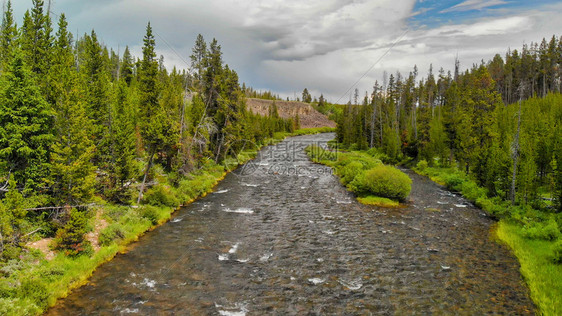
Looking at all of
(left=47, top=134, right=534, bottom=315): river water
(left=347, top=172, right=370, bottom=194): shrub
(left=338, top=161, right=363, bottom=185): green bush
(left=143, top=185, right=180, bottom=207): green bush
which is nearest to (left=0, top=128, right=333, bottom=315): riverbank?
(left=143, top=185, right=180, bottom=207): green bush

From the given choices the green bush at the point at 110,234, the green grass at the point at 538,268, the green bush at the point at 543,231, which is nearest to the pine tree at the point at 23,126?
the green bush at the point at 110,234

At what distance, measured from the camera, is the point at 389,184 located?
31891 mm

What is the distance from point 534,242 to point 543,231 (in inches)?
49.8

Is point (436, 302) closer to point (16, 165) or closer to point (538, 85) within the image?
point (16, 165)

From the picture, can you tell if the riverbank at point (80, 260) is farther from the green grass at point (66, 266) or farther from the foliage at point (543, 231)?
the foliage at point (543, 231)

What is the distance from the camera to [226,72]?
48.9 meters

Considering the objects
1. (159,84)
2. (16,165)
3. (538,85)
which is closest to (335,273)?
(16,165)

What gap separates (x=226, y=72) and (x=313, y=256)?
37.5 metres

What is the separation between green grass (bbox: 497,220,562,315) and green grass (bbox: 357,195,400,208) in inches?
364

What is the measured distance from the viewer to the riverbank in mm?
12500

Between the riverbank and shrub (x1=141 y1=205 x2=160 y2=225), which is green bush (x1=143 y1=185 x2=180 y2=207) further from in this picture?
shrub (x1=141 y1=205 x2=160 y2=225)

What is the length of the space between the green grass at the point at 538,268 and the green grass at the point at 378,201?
30.4ft

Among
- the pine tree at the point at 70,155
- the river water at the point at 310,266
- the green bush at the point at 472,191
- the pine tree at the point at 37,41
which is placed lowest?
the river water at the point at 310,266

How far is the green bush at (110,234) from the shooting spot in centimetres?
1892
